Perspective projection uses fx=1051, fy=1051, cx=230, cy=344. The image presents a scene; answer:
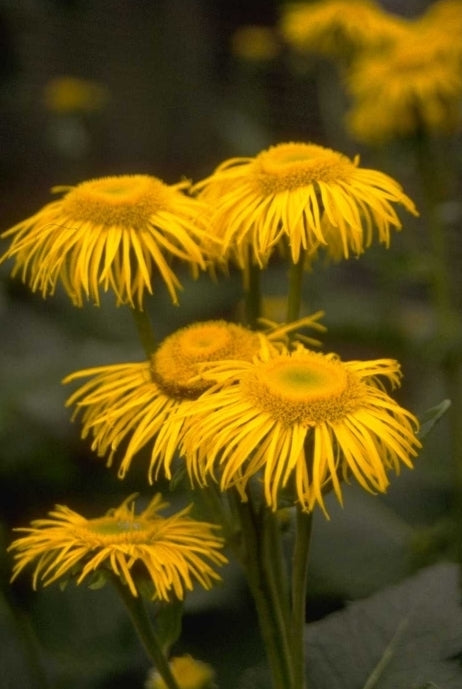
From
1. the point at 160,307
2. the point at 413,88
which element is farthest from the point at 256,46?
the point at 413,88

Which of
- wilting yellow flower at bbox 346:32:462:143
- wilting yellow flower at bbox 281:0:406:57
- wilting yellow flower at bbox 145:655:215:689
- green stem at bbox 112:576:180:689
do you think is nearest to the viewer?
green stem at bbox 112:576:180:689

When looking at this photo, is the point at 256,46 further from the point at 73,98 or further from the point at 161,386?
the point at 161,386

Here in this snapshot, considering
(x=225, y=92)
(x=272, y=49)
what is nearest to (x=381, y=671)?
(x=272, y=49)

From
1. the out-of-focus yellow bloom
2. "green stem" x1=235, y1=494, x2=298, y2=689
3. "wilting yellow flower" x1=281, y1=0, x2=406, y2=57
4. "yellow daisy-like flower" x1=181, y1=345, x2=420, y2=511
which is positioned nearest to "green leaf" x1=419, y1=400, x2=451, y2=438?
"yellow daisy-like flower" x1=181, y1=345, x2=420, y2=511

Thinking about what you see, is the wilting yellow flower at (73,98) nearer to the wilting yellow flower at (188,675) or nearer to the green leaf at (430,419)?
the wilting yellow flower at (188,675)

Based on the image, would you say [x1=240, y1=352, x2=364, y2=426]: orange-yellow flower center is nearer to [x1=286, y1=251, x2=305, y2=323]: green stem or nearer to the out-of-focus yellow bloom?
[x1=286, y1=251, x2=305, y2=323]: green stem
